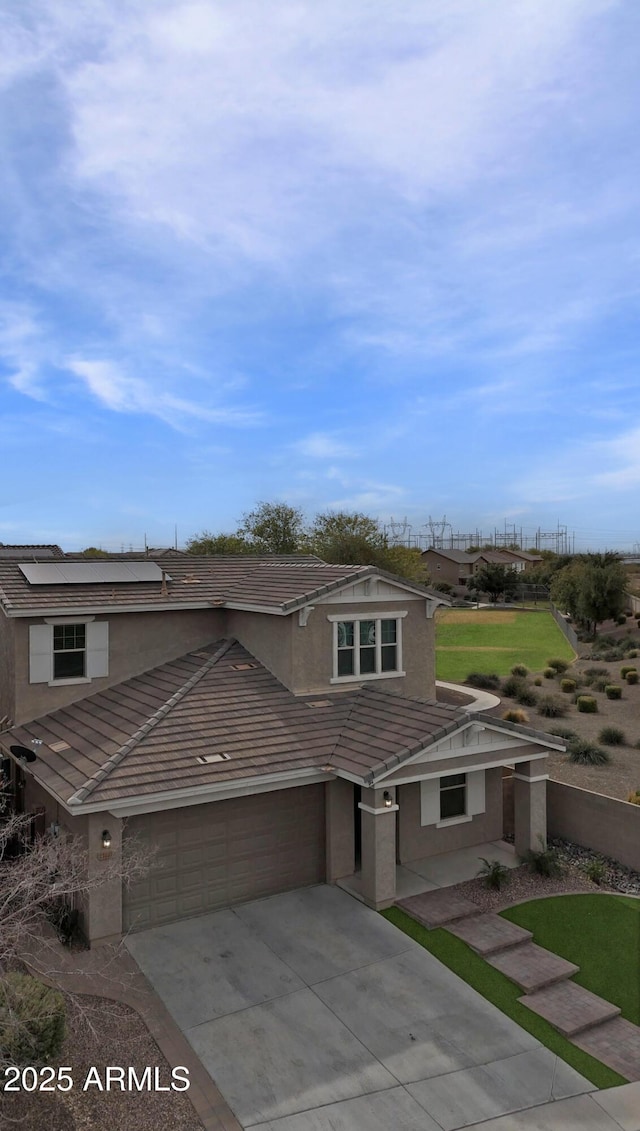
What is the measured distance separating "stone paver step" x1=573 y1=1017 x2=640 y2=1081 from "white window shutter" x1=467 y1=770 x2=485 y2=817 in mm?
5596

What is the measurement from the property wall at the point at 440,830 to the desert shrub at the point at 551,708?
43.1 feet

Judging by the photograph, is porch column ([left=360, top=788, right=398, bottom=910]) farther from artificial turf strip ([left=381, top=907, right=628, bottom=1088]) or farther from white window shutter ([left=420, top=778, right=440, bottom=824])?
white window shutter ([left=420, top=778, right=440, bottom=824])

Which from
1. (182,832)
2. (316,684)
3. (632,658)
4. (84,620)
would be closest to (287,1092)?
(182,832)

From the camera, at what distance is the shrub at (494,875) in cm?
1327

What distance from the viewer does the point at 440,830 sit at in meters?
14.9

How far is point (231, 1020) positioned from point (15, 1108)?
2.77 meters

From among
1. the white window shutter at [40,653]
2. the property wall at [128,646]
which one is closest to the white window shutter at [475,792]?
the property wall at [128,646]

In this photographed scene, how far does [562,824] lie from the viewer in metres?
16.1

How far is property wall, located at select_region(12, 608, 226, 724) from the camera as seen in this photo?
49.6 ft

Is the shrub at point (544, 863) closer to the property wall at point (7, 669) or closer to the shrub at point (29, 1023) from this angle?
the shrub at point (29, 1023)

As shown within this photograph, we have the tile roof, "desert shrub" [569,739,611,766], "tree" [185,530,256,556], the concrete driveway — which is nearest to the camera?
the concrete driveway

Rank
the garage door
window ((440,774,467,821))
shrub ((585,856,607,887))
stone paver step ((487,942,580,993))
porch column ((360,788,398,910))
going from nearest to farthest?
stone paver step ((487,942,580,993)) → the garage door → porch column ((360,788,398,910)) → shrub ((585,856,607,887)) → window ((440,774,467,821))

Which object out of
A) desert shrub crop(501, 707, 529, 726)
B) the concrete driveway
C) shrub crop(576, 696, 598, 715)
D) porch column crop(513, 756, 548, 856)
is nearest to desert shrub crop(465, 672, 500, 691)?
shrub crop(576, 696, 598, 715)

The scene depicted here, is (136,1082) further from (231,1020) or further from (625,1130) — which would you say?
(625,1130)
